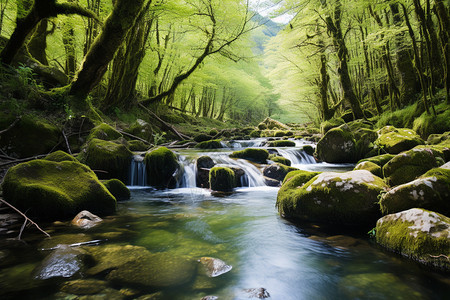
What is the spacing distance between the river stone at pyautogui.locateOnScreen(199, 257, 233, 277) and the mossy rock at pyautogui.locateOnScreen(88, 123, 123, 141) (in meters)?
6.08

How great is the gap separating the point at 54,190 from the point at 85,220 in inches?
26.8

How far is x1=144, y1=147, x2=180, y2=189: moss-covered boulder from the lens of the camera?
A: 6.99m

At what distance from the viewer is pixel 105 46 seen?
687 centimetres

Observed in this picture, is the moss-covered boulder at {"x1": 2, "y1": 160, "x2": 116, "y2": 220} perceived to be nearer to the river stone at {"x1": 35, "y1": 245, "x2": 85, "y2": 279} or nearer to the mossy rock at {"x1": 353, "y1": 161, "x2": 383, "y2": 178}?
the river stone at {"x1": 35, "y1": 245, "x2": 85, "y2": 279}

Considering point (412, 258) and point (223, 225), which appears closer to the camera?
point (412, 258)

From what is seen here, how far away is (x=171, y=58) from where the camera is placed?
17.8 metres

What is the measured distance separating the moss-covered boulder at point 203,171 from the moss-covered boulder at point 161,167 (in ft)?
2.25

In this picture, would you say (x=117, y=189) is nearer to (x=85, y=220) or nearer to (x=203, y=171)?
(x=85, y=220)

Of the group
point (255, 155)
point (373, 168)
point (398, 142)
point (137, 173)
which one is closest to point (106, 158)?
point (137, 173)

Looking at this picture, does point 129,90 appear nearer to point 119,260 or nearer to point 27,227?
point 27,227

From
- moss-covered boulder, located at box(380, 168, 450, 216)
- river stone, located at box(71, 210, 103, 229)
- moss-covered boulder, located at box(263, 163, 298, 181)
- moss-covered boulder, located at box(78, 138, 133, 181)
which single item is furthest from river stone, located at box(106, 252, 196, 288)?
→ moss-covered boulder, located at box(263, 163, 298, 181)

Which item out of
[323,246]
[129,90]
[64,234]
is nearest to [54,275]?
[64,234]

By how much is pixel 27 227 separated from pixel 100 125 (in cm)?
504

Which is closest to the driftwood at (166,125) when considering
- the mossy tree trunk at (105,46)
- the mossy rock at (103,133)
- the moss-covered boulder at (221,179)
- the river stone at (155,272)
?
the mossy rock at (103,133)
